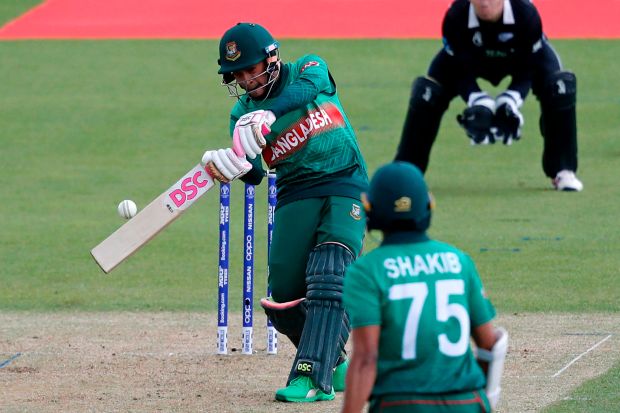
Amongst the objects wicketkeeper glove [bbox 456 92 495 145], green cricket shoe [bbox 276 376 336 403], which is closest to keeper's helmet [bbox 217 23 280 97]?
green cricket shoe [bbox 276 376 336 403]

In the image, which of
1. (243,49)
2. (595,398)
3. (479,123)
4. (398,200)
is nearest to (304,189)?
(243,49)

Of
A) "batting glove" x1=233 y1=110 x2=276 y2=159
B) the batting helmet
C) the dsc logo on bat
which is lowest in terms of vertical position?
the dsc logo on bat

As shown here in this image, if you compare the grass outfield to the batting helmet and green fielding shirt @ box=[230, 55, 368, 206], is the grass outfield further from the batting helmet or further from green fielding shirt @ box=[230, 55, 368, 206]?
the batting helmet

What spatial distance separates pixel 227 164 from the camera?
240 inches

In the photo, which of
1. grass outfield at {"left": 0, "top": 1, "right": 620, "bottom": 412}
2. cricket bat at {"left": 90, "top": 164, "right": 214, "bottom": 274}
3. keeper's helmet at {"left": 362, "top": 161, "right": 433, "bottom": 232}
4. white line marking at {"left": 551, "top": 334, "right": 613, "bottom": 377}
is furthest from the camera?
grass outfield at {"left": 0, "top": 1, "right": 620, "bottom": 412}

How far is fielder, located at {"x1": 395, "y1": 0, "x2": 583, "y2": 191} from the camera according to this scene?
10.9 meters

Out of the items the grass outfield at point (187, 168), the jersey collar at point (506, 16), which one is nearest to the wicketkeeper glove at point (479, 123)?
the jersey collar at point (506, 16)

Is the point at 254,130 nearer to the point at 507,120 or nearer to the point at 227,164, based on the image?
the point at 227,164

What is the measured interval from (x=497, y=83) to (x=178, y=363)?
557cm

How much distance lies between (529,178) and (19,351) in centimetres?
795

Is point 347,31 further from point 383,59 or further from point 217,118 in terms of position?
point 217,118

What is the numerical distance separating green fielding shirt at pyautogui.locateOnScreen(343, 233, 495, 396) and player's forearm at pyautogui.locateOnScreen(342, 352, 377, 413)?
0.37 ft

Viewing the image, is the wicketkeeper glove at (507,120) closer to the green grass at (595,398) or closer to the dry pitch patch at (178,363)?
the dry pitch patch at (178,363)

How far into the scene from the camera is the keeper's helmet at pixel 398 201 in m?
4.16
